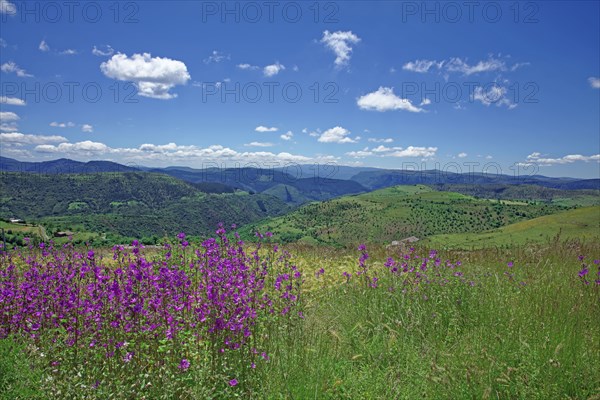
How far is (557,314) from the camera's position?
5250mm

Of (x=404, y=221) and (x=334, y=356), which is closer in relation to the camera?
(x=334, y=356)

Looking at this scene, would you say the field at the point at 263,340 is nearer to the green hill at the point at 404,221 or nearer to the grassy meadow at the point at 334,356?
the grassy meadow at the point at 334,356

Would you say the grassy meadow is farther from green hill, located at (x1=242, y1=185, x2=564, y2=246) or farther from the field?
green hill, located at (x1=242, y1=185, x2=564, y2=246)

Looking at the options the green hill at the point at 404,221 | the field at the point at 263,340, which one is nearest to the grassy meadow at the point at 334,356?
the field at the point at 263,340

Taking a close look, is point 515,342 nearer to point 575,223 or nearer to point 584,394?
point 584,394

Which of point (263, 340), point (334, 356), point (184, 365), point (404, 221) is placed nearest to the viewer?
point (184, 365)

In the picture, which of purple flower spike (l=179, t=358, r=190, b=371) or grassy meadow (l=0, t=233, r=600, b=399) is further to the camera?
grassy meadow (l=0, t=233, r=600, b=399)

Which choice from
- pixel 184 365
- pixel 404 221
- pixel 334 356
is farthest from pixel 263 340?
pixel 404 221

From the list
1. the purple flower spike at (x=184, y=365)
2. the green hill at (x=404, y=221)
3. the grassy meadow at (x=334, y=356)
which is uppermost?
the purple flower spike at (x=184, y=365)

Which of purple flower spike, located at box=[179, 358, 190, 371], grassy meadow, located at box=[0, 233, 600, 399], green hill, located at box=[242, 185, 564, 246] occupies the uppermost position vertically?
purple flower spike, located at box=[179, 358, 190, 371]

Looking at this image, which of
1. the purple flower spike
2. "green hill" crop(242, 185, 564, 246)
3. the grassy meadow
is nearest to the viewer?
the purple flower spike

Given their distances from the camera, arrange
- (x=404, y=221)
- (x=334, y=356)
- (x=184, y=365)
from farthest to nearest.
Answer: (x=404, y=221) → (x=334, y=356) → (x=184, y=365)

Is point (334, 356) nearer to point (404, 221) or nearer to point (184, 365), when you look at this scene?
point (184, 365)

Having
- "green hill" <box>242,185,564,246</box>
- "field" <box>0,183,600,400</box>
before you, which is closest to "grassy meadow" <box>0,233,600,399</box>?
"field" <box>0,183,600,400</box>
